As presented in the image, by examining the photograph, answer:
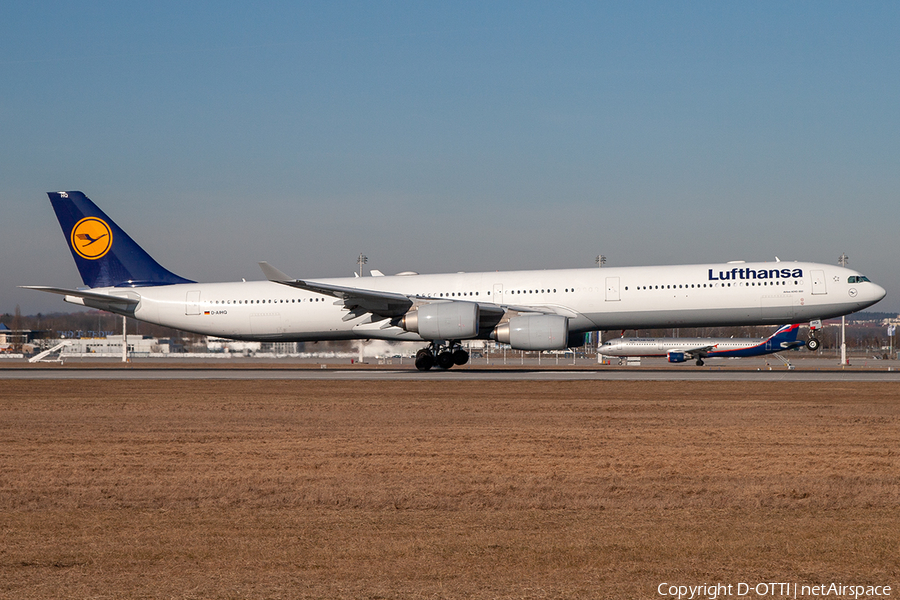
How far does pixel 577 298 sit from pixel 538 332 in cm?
307

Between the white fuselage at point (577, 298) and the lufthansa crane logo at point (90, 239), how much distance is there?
1.91 meters

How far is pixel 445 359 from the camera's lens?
1561 inches

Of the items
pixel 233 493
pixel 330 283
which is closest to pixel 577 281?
pixel 330 283

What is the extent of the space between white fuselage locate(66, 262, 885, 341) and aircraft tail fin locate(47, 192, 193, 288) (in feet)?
2.74

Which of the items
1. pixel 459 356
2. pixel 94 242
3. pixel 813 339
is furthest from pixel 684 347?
pixel 94 242

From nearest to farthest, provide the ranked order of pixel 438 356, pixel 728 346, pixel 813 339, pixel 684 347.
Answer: pixel 813 339 → pixel 438 356 → pixel 728 346 → pixel 684 347

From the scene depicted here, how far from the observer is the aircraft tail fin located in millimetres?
41719

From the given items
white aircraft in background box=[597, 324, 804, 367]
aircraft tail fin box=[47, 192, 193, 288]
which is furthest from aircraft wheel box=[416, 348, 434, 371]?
white aircraft in background box=[597, 324, 804, 367]

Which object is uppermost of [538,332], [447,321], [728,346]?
[447,321]

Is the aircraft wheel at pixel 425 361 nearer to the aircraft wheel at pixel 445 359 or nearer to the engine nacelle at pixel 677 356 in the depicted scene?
the aircraft wheel at pixel 445 359

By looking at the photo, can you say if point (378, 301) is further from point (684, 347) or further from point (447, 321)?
point (684, 347)

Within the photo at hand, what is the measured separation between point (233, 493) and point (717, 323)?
30.3m

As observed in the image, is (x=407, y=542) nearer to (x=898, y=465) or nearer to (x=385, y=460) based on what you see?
(x=385, y=460)

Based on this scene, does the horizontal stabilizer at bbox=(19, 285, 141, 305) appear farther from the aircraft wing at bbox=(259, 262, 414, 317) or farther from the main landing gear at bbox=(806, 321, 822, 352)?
the main landing gear at bbox=(806, 321, 822, 352)
